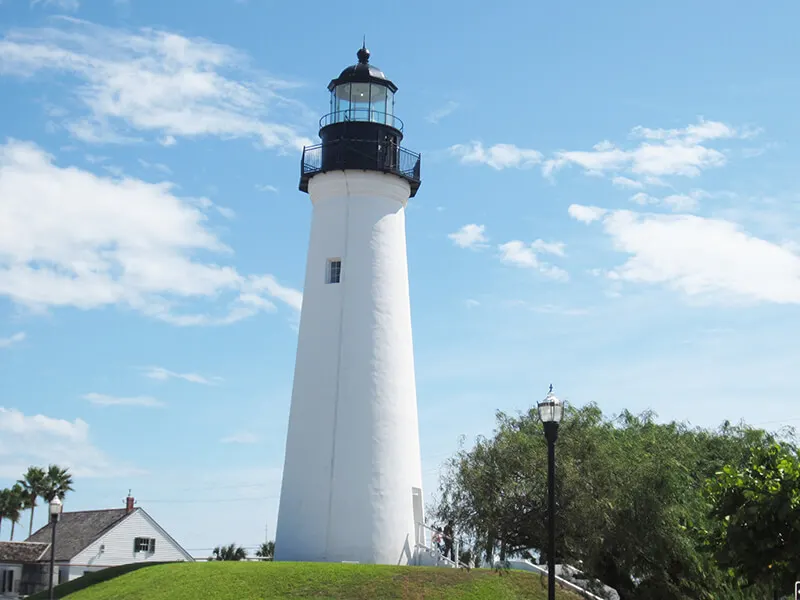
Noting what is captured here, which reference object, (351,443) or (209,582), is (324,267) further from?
(209,582)

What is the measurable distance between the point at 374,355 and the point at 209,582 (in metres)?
8.20

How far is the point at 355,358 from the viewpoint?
29969 millimetres

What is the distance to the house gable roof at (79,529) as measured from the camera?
160ft

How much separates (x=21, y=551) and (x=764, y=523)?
143 feet

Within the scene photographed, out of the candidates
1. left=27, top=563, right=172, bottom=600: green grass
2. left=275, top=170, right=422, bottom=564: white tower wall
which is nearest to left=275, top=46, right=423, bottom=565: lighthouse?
left=275, top=170, right=422, bottom=564: white tower wall

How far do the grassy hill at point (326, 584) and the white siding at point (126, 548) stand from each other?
21979 mm

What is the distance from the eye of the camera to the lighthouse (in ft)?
95.9

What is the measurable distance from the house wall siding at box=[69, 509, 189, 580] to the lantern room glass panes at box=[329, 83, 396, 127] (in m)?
27.3

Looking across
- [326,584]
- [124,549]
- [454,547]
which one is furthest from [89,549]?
[326,584]

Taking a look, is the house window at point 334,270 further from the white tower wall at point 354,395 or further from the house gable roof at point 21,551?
the house gable roof at point 21,551

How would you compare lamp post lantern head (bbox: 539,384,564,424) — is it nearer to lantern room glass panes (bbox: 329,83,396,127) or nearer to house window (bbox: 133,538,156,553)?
lantern room glass panes (bbox: 329,83,396,127)

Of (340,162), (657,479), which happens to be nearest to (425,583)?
(657,479)

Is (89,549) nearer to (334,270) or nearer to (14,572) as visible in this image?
(14,572)

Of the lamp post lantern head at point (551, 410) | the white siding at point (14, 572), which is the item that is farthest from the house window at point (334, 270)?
the white siding at point (14, 572)
